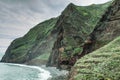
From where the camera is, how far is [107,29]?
72125 mm

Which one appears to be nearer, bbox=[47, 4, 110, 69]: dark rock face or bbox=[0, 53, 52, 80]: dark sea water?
bbox=[0, 53, 52, 80]: dark sea water

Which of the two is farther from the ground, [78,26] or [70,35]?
[78,26]

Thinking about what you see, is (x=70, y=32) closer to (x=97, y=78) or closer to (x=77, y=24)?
(x=77, y=24)

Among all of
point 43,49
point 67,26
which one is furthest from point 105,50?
point 43,49

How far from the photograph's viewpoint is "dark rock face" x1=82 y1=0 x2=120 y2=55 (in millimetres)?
68812

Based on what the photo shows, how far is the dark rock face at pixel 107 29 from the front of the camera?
6881cm

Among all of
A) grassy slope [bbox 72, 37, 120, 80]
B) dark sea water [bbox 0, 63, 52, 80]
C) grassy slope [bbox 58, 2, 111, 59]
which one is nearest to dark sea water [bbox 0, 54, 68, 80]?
dark sea water [bbox 0, 63, 52, 80]

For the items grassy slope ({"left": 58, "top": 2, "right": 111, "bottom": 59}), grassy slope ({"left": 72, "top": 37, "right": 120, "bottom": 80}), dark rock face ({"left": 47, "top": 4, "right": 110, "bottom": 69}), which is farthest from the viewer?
grassy slope ({"left": 58, "top": 2, "right": 111, "bottom": 59})

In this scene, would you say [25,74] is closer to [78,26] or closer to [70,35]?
[70,35]

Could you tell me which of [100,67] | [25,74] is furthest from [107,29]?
[100,67]

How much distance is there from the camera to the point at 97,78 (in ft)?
101

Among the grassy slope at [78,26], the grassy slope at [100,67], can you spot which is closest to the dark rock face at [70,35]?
the grassy slope at [78,26]

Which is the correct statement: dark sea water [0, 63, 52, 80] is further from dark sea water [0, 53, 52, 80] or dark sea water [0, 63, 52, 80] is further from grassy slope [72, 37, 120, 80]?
grassy slope [72, 37, 120, 80]

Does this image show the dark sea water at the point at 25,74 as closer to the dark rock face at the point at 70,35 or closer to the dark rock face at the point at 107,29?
the dark rock face at the point at 70,35
